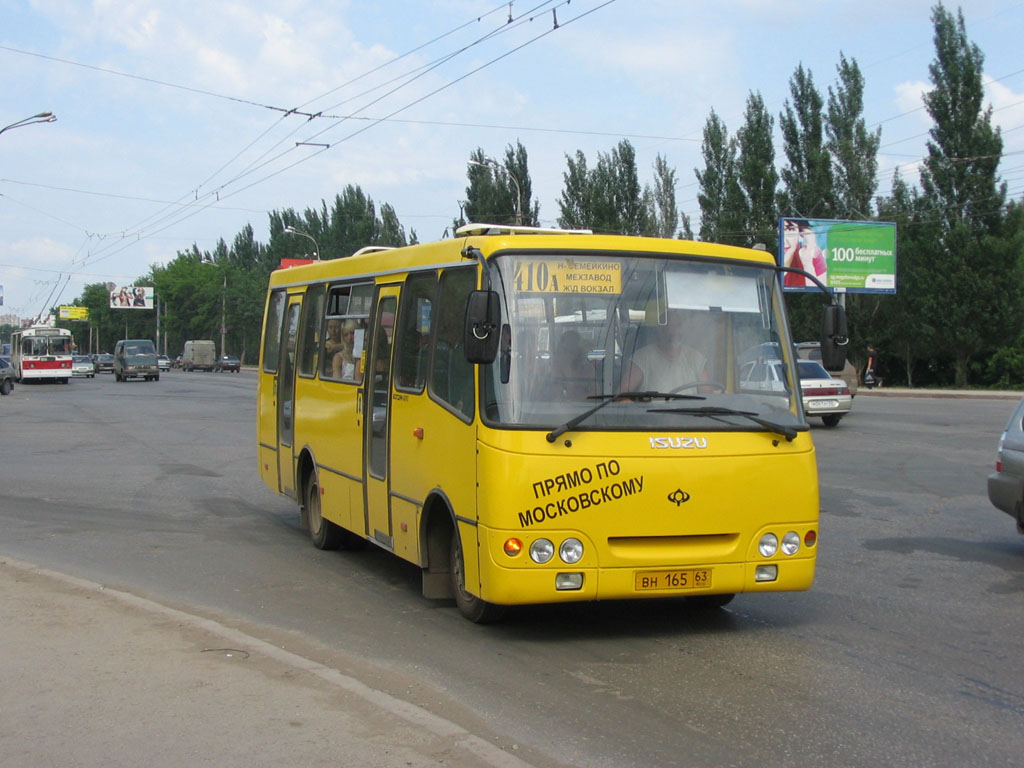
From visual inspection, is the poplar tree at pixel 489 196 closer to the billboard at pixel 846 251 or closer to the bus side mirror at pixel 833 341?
the billboard at pixel 846 251

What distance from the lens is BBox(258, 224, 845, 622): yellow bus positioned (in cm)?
670

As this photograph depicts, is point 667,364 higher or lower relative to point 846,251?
lower

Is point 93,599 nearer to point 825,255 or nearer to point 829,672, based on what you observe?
point 829,672

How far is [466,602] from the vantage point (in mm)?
7512

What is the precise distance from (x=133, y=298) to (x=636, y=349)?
406ft

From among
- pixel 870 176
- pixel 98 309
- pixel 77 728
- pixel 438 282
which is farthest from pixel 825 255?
pixel 98 309

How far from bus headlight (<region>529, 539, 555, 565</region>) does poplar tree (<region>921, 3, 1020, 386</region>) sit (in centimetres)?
4309

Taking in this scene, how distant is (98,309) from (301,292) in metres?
149

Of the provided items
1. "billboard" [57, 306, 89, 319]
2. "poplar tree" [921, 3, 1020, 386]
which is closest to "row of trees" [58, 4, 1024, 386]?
"poplar tree" [921, 3, 1020, 386]

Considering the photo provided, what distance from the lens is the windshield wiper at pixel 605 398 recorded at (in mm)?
6707

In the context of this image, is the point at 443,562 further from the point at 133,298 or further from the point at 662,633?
the point at 133,298

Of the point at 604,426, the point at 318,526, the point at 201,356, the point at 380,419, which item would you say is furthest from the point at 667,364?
the point at 201,356

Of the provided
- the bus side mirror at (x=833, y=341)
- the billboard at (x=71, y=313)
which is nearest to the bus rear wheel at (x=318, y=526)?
the bus side mirror at (x=833, y=341)

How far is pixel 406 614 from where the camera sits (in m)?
7.87
